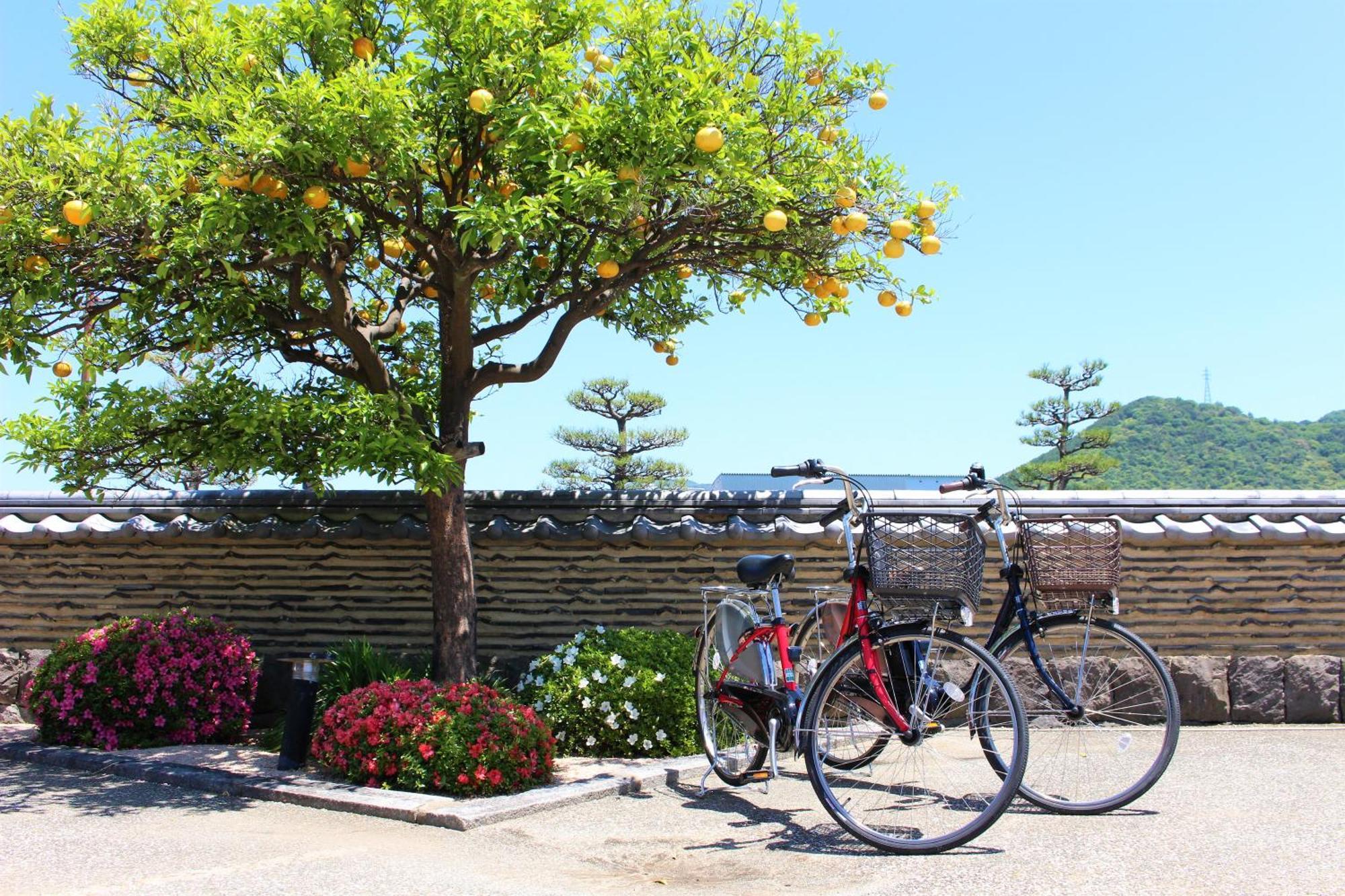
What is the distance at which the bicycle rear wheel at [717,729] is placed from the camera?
5.27m

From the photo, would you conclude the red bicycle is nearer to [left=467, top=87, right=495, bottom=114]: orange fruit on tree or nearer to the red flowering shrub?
the red flowering shrub

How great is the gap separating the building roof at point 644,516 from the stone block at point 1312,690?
83 centimetres

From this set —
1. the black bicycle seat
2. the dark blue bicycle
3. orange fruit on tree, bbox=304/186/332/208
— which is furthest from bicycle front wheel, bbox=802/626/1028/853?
orange fruit on tree, bbox=304/186/332/208

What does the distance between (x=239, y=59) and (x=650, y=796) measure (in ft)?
13.9

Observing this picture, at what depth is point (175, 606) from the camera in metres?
7.91

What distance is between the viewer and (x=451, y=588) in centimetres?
667

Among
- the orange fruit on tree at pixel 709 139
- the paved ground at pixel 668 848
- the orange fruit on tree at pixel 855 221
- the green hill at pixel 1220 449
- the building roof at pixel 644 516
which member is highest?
the green hill at pixel 1220 449

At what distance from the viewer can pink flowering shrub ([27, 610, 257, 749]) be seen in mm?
6641

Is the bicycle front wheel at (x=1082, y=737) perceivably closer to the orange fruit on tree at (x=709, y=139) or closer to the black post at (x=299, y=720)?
the orange fruit on tree at (x=709, y=139)

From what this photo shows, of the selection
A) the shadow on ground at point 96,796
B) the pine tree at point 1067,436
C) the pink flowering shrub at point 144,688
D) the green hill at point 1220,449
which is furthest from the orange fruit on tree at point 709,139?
the green hill at point 1220,449

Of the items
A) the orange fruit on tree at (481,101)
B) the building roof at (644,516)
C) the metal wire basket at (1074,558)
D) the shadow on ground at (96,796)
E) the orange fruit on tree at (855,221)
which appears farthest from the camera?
the building roof at (644,516)

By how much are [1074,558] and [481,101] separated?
344 centimetres

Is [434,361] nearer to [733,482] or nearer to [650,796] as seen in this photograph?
[650,796]

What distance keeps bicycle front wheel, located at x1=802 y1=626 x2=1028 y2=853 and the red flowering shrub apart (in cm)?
148
